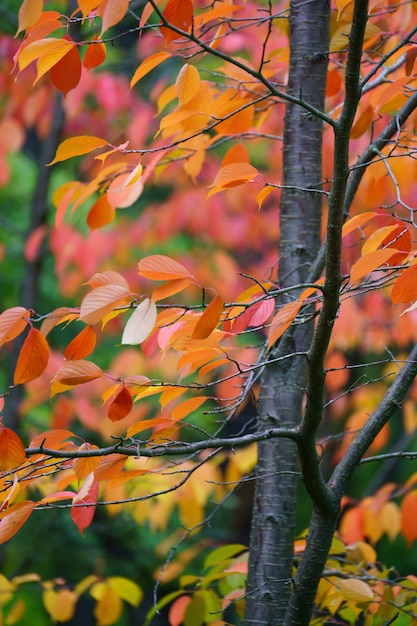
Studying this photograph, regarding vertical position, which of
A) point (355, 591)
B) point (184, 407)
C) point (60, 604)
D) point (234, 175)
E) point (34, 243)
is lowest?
point (60, 604)

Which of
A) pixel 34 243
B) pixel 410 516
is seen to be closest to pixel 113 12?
pixel 410 516

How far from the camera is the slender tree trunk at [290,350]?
3.32ft

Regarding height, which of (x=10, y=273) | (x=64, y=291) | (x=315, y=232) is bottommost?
(x=315, y=232)

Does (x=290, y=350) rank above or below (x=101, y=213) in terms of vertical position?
below

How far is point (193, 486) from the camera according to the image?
165 cm

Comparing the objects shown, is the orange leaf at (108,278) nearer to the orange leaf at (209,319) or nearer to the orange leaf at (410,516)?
the orange leaf at (209,319)

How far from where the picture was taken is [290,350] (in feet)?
3.35

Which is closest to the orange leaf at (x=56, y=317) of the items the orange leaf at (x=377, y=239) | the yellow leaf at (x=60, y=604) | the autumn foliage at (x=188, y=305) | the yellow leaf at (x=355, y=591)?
the autumn foliage at (x=188, y=305)

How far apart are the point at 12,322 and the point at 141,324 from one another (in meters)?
0.14

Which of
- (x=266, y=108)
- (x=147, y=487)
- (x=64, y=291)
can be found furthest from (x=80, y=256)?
(x=266, y=108)

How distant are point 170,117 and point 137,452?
1.37ft

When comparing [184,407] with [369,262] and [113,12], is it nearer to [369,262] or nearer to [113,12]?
[369,262]

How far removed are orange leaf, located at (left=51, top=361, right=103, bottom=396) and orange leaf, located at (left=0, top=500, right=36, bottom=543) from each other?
0.42 ft

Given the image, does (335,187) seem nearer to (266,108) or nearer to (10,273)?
(266,108)
